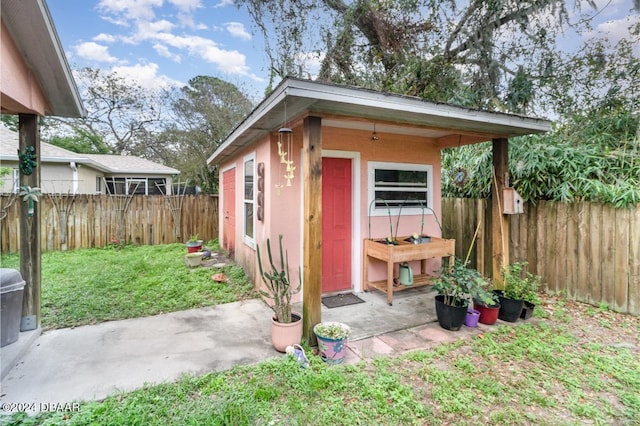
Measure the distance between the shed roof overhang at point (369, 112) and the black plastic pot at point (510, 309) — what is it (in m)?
2.24

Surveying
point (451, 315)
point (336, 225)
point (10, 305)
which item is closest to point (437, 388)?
point (451, 315)

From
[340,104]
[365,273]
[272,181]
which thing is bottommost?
[365,273]

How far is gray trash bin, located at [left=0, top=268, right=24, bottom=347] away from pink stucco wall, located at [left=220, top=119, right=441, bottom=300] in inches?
106

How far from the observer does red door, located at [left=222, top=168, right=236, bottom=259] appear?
7.07 metres

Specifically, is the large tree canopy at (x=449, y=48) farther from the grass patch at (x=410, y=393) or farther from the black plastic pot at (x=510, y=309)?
the grass patch at (x=410, y=393)

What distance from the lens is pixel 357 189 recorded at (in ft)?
15.5

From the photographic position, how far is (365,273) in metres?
4.75

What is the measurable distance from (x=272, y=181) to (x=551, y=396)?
3.72m

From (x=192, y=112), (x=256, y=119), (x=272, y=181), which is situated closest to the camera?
(x=256, y=119)

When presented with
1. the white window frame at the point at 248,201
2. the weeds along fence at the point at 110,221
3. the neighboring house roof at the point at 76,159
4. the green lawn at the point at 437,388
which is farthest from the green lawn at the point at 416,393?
the neighboring house roof at the point at 76,159

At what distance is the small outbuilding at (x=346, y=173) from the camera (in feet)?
9.77

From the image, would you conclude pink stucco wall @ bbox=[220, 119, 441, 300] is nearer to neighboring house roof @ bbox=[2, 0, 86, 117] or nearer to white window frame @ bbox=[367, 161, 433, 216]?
white window frame @ bbox=[367, 161, 433, 216]

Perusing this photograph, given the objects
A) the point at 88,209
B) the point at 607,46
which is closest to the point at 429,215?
the point at 607,46

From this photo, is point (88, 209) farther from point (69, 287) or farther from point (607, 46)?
point (607, 46)
